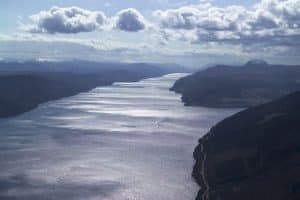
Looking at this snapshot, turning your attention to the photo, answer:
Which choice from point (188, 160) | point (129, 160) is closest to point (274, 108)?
point (188, 160)

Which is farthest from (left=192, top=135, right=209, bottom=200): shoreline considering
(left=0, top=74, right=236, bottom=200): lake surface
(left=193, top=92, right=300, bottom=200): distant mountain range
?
(left=0, top=74, right=236, bottom=200): lake surface

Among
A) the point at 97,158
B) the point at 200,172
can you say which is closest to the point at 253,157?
the point at 200,172

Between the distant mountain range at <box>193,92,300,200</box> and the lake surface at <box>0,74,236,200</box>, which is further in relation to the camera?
the lake surface at <box>0,74,236,200</box>

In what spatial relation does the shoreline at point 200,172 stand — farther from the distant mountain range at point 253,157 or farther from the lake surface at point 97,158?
the lake surface at point 97,158

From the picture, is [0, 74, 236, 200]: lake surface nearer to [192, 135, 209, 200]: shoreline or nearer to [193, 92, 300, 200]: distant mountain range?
[192, 135, 209, 200]: shoreline

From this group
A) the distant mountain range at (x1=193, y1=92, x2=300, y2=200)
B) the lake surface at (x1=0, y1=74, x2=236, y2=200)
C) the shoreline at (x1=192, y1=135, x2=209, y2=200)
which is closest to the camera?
the distant mountain range at (x1=193, y1=92, x2=300, y2=200)

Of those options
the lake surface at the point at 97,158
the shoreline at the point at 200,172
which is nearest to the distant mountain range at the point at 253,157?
the shoreline at the point at 200,172
